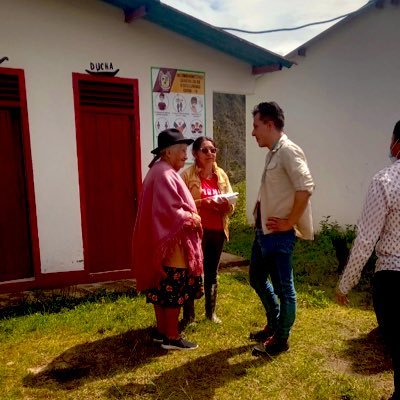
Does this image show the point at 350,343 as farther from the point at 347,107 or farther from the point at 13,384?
the point at 347,107

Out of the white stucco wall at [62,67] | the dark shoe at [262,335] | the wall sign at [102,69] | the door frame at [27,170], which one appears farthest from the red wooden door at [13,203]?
the dark shoe at [262,335]

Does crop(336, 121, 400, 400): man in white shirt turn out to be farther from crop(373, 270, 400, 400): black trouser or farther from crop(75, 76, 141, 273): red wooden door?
crop(75, 76, 141, 273): red wooden door

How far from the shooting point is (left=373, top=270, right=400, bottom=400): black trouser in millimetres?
2287

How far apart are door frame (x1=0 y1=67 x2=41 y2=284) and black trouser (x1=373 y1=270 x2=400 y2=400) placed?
434cm

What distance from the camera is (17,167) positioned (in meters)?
5.26

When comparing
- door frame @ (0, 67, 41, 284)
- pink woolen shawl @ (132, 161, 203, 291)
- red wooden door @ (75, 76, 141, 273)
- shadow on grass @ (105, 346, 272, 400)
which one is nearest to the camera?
shadow on grass @ (105, 346, 272, 400)

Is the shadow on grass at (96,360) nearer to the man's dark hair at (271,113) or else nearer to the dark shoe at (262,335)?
the dark shoe at (262,335)

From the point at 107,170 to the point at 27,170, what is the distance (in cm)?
107

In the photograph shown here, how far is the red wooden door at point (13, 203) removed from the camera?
17.0 ft

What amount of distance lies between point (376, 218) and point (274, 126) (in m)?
1.24

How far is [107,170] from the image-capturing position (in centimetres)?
574

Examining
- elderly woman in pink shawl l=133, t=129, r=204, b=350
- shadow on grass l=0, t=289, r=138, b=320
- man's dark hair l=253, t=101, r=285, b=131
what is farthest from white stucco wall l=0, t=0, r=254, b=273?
man's dark hair l=253, t=101, r=285, b=131

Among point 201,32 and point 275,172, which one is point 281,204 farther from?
point 201,32

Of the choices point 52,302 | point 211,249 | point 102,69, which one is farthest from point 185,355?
point 102,69
